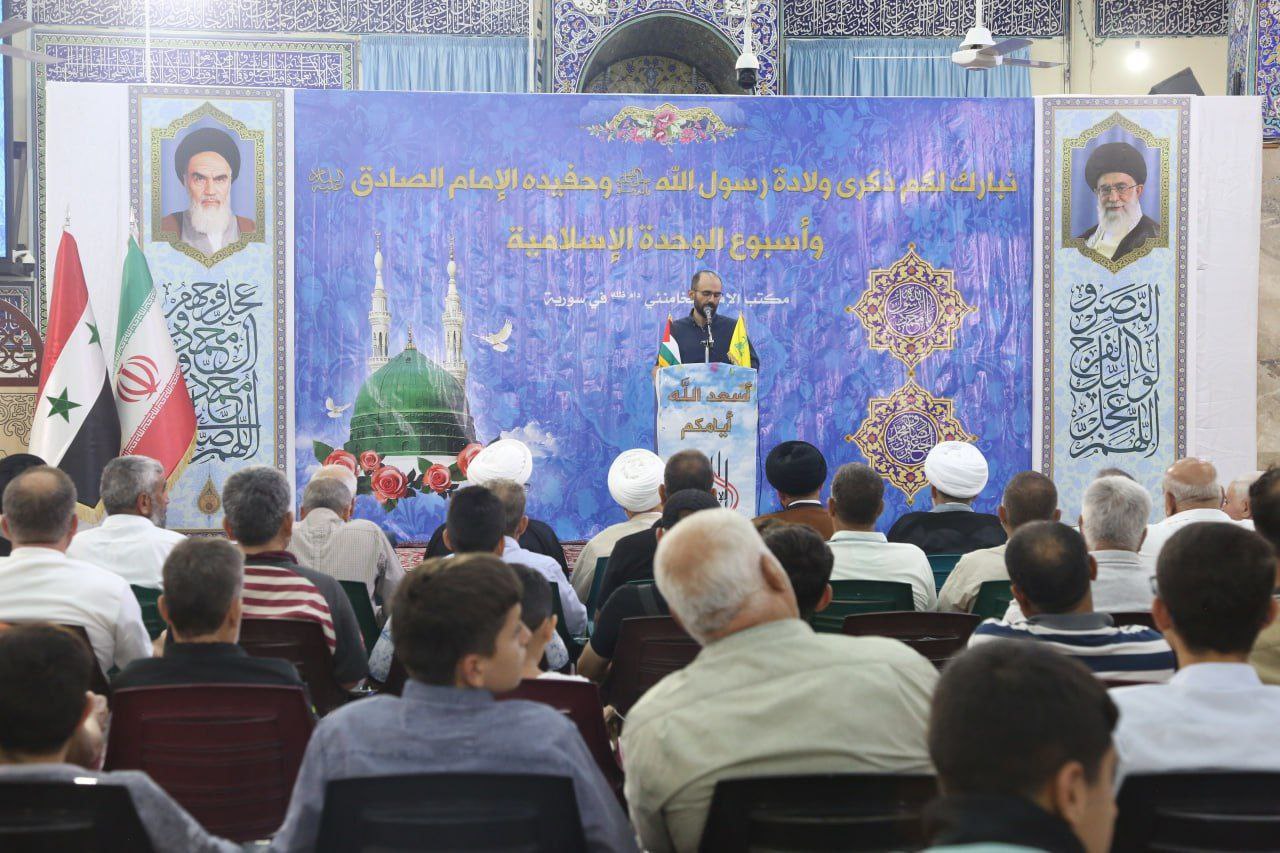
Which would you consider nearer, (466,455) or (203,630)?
(203,630)

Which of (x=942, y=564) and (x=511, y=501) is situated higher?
(x=511, y=501)

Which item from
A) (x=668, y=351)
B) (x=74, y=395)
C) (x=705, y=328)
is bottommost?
(x=74, y=395)

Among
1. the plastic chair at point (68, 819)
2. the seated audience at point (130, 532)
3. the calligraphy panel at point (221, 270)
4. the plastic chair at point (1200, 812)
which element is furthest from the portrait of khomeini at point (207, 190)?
the plastic chair at point (1200, 812)

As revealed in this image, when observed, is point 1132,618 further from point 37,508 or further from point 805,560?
point 37,508

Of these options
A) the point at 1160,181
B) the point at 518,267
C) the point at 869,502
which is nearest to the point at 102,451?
the point at 518,267

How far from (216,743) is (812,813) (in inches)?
39.4

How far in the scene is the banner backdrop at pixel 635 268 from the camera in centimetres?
683

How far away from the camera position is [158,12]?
10602mm

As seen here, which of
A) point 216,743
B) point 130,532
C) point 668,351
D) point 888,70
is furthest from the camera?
point 888,70

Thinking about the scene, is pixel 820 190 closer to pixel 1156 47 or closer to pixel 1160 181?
pixel 1160 181

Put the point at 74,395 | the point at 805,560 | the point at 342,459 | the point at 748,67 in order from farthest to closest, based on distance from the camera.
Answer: the point at 748,67 < the point at 342,459 < the point at 74,395 < the point at 805,560

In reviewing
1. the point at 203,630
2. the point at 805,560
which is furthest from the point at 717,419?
the point at 203,630

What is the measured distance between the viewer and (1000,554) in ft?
10.6

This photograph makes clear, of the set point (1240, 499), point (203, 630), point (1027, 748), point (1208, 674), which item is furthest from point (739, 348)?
point (1027, 748)
